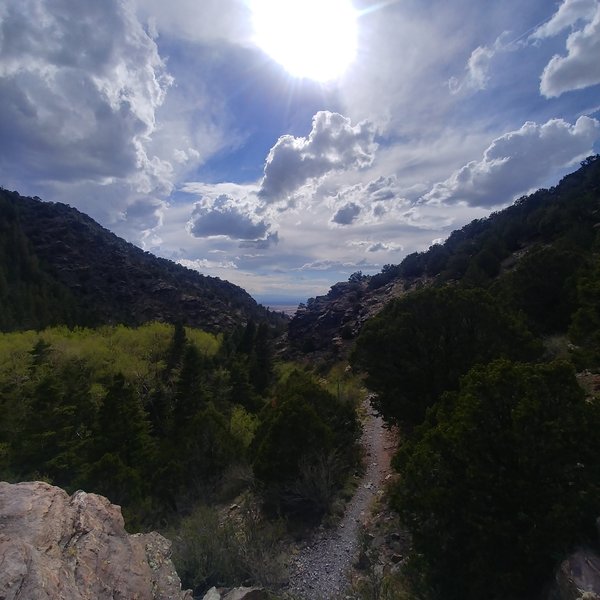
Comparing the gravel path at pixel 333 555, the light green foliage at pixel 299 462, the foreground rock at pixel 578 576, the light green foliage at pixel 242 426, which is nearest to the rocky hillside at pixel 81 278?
the light green foliage at pixel 242 426

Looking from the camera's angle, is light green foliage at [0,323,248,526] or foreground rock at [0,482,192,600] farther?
light green foliage at [0,323,248,526]

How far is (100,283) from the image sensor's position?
106500 millimetres

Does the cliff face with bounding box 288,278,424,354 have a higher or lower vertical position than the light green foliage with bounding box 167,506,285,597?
higher

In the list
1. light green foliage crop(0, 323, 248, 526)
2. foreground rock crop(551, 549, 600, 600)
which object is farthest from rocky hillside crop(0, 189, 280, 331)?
foreground rock crop(551, 549, 600, 600)

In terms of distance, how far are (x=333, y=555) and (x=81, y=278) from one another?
366 feet

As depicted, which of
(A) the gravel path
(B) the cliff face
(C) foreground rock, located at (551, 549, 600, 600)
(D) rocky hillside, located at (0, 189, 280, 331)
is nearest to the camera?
(C) foreground rock, located at (551, 549, 600, 600)

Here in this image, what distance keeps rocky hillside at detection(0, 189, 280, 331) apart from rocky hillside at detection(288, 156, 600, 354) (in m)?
36.3

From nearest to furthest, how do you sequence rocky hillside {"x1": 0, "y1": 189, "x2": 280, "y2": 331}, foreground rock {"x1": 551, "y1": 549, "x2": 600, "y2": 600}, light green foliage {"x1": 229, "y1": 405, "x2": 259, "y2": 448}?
1. foreground rock {"x1": 551, "y1": 549, "x2": 600, "y2": 600}
2. light green foliage {"x1": 229, "y1": 405, "x2": 259, "y2": 448}
3. rocky hillside {"x1": 0, "y1": 189, "x2": 280, "y2": 331}

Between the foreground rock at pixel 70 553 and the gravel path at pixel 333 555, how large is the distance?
11.2 ft

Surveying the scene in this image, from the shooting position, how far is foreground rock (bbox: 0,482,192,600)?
537 cm

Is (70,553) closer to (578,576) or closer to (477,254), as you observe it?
(578,576)

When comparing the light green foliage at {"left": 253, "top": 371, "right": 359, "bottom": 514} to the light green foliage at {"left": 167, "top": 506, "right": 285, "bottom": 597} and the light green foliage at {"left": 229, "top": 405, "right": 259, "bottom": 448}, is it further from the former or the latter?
the light green foliage at {"left": 229, "top": 405, "right": 259, "bottom": 448}

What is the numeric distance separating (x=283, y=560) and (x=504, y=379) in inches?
307

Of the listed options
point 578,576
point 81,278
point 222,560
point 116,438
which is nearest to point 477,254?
point 116,438
